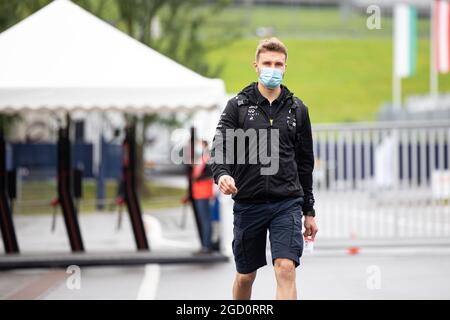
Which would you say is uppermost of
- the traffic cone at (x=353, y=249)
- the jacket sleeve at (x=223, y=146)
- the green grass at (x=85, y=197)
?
the jacket sleeve at (x=223, y=146)

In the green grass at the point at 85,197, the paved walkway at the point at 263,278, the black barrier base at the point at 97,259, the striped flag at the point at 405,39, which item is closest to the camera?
the paved walkway at the point at 263,278

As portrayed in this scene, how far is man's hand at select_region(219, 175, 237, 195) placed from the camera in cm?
714

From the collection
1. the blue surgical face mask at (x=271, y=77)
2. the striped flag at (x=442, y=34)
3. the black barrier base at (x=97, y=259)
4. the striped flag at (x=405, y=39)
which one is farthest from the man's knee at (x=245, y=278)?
the striped flag at (x=405, y=39)

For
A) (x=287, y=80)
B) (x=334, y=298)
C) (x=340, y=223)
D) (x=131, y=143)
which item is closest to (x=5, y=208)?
(x=131, y=143)

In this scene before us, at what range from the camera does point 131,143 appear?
15211 mm

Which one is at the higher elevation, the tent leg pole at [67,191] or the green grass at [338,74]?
the green grass at [338,74]

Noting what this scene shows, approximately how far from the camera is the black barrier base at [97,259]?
1410 centimetres

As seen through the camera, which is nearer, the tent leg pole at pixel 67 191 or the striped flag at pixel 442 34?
the tent leg pole at pixel 67 191

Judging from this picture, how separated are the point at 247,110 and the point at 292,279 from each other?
120 cm

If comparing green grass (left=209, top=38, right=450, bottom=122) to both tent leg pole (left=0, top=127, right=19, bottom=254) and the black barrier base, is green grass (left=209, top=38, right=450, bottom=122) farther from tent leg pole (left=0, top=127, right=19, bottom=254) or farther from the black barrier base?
the black barrier base

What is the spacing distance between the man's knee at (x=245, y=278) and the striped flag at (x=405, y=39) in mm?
30347

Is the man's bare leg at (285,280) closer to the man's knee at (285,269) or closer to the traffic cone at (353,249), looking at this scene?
the man's knee at (285,269)

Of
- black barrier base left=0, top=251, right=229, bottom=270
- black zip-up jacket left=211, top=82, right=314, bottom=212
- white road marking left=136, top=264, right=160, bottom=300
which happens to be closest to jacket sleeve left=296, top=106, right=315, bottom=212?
black zip-up jacket left=211, top=82, right=314, bottom=212

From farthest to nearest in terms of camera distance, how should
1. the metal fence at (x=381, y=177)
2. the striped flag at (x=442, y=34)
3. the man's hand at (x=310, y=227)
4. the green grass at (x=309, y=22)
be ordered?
the green grass at (x=309, y=22), the striped flag at (x=442, y=34), the metal fence at (x=381, y=177), the man's hand at (x=310, y=227)
